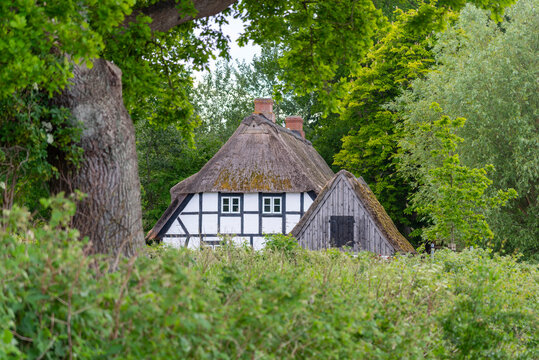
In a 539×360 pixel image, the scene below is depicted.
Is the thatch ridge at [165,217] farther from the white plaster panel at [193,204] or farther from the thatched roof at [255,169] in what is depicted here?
the white plaster panel at [193,204]

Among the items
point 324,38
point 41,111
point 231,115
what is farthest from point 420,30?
point 231,115

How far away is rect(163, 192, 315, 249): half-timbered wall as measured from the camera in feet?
85.1

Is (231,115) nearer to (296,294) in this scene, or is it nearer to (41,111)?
(41,111)

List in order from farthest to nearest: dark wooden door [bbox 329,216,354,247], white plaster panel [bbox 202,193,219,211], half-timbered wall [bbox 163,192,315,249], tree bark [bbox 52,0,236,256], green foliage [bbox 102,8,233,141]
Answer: white plaster panel [bbox 202,193,219,211] → half-timbered wall [bbox 163,192,315,249] → dark wooden door [bbox 329,216,354,247] → green foliage [bbox 102,8,233,141] → tree bark [bbox 52,0,236,256]

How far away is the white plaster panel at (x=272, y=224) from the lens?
25.8 metres

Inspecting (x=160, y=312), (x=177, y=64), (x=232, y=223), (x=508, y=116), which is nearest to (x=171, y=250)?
(x=160, y=312)

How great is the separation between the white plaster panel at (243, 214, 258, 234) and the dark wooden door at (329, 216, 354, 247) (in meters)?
4.57

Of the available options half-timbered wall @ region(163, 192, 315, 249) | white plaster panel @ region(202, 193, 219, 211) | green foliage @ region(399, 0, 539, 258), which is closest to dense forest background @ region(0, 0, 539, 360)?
Answer: green foliage @ region(399, 0, 539, 258)

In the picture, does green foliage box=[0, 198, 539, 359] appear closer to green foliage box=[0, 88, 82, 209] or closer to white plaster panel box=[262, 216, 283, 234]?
green foliage box=[0, 88, 82, 209]

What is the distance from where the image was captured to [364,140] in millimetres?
30391

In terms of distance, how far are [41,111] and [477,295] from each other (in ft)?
15.4

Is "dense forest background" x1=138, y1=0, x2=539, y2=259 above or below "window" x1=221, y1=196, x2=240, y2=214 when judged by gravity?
above

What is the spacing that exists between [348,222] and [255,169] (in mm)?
5964

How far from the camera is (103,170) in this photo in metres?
6.85
